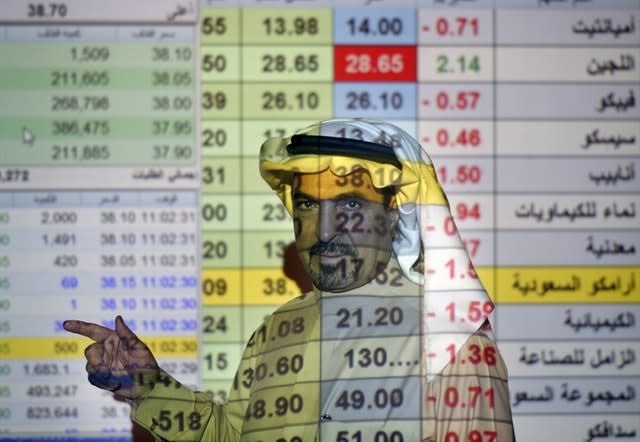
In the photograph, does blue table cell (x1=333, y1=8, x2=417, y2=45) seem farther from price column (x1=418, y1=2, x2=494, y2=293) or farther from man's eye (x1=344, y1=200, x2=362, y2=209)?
man's eye (x1=344, y1=200, x2=362, y2=209)

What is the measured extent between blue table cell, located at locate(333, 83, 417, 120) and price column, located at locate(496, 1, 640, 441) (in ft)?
0.60

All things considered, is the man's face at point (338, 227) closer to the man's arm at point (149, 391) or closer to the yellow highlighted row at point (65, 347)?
the man's arm at point (149, 391)

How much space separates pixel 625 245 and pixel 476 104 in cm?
40

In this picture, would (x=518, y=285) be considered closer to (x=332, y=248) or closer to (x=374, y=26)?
(x=374, y=26)

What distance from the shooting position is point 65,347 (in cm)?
211

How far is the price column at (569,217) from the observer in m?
2.15

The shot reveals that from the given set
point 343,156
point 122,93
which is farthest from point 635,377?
point 122,93

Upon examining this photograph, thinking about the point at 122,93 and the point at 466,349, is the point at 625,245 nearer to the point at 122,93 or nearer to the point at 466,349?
the point at 466,349

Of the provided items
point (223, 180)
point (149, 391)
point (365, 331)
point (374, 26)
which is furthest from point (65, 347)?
point (374, 26)

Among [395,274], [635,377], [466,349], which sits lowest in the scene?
[635,377]

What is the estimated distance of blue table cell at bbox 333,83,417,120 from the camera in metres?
2.13

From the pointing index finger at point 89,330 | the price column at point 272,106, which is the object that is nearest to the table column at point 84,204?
the price column at point 272,106

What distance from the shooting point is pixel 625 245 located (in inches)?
85.6

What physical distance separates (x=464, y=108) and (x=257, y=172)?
0.42 meters
